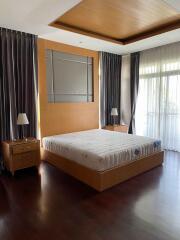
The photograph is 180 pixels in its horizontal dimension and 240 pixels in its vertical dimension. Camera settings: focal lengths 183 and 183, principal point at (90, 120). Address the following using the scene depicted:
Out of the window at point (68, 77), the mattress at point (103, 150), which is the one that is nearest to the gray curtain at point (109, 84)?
the window at point (68, 77)

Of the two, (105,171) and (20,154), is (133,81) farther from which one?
(20,154)

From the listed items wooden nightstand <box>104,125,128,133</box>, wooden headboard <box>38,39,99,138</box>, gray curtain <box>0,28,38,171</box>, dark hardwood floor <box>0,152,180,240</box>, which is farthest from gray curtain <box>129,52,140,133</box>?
gray curtain <box>0,28,38,171</box>

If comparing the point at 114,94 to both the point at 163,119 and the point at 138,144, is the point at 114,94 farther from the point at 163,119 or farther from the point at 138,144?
the point at 138,144

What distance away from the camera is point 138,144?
3.39 meters

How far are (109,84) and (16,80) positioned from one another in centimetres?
284

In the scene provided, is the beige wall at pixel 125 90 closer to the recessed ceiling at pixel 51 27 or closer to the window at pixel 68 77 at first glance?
the recessed ceiling at pixel 51 27

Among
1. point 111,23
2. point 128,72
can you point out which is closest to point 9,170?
point 111,23

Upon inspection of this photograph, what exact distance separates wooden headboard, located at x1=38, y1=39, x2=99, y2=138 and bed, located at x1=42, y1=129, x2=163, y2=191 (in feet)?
1.97

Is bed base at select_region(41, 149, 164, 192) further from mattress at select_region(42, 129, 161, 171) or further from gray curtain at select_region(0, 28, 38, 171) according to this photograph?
gray curtain at select_region(0, 28, 38, 171)

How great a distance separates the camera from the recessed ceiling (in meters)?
2.57

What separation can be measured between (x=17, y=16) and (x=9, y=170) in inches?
105

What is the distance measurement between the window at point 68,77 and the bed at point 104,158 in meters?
1.28

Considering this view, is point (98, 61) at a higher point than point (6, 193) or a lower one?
higher

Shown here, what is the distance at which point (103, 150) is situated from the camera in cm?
299
